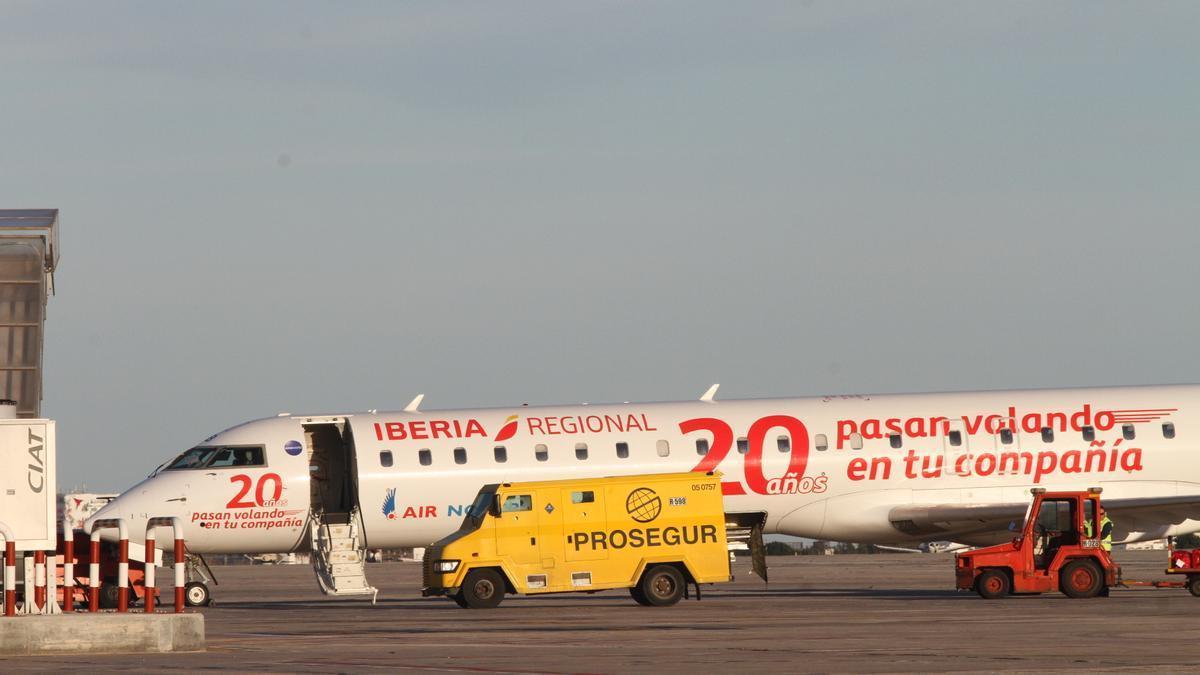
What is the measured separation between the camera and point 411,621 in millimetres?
25469

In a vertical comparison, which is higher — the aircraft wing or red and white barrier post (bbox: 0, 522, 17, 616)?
Answer: the aircraft wing

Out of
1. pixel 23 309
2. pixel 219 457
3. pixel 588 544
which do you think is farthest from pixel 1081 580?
pixel 23 309

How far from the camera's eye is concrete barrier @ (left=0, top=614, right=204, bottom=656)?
57.9 ft

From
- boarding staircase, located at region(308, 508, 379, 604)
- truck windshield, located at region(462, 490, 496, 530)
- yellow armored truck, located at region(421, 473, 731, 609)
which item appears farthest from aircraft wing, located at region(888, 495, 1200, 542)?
boarding staircase, located at region(308, 508, 379, 604)

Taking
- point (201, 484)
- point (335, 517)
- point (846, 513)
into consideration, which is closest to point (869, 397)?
point (846, 513)

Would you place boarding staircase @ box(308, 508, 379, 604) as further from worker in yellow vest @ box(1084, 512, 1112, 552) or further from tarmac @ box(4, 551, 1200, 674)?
worker in yellow vest @ box(1084, 512, 1112, 552)

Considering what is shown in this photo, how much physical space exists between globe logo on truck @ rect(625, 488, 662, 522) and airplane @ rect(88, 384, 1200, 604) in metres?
4.50

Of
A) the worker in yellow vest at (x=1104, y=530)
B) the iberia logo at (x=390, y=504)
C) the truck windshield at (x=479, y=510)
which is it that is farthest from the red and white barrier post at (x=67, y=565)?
the worker in yellow vest at (x=1104, y=530)

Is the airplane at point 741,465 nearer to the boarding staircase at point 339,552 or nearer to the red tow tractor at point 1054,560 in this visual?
the boarding staircase at point 339,552

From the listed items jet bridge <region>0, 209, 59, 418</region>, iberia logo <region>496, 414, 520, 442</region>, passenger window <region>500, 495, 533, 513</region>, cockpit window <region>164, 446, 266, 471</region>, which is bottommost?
passenger window <region>500, 495, 533, 513</region>

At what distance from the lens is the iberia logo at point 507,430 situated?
111ft

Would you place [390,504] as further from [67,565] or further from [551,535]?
[67,565]

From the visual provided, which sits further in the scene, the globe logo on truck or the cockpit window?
the cockpit window

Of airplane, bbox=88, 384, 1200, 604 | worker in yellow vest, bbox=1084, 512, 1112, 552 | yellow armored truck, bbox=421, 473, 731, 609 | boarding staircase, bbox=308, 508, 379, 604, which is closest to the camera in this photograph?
yellow armored truck, bbox=421, 473, 731, 609
